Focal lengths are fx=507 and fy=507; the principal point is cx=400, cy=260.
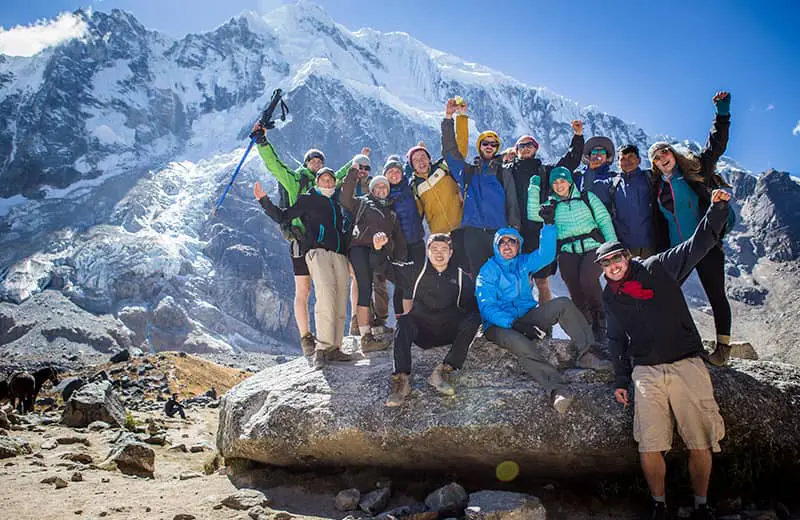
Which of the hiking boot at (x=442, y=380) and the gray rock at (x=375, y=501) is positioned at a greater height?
the hiking boot at (x=442, y=380)

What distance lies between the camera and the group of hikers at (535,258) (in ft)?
17.3

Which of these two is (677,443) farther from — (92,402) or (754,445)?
(92,402)

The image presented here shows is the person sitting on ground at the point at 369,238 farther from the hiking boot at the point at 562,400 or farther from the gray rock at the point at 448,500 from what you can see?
the hiking boot at the point at 562,400

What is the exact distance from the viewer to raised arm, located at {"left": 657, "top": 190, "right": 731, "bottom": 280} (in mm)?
5172

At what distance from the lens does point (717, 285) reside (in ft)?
21.6

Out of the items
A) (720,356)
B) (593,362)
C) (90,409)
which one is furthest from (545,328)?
(90,409)

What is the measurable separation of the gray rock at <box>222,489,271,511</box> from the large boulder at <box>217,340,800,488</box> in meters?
0.75

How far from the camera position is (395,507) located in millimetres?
6156

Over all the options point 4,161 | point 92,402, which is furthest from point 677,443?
point 4,161

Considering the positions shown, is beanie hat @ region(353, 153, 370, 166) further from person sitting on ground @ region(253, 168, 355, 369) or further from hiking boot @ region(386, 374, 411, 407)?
hiking boot @ region(386, 374, 411, 407)

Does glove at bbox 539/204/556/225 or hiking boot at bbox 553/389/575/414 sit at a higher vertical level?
glove at bbox 539/204/556/225

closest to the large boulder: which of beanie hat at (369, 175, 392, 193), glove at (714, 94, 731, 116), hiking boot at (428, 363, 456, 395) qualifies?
hiking boot at (428, 363, 456, 395)

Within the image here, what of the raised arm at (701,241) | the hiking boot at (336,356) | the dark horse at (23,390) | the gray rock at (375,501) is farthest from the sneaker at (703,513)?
the dark horse at (23,390)

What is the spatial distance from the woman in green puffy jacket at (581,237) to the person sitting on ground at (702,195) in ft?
2.69
